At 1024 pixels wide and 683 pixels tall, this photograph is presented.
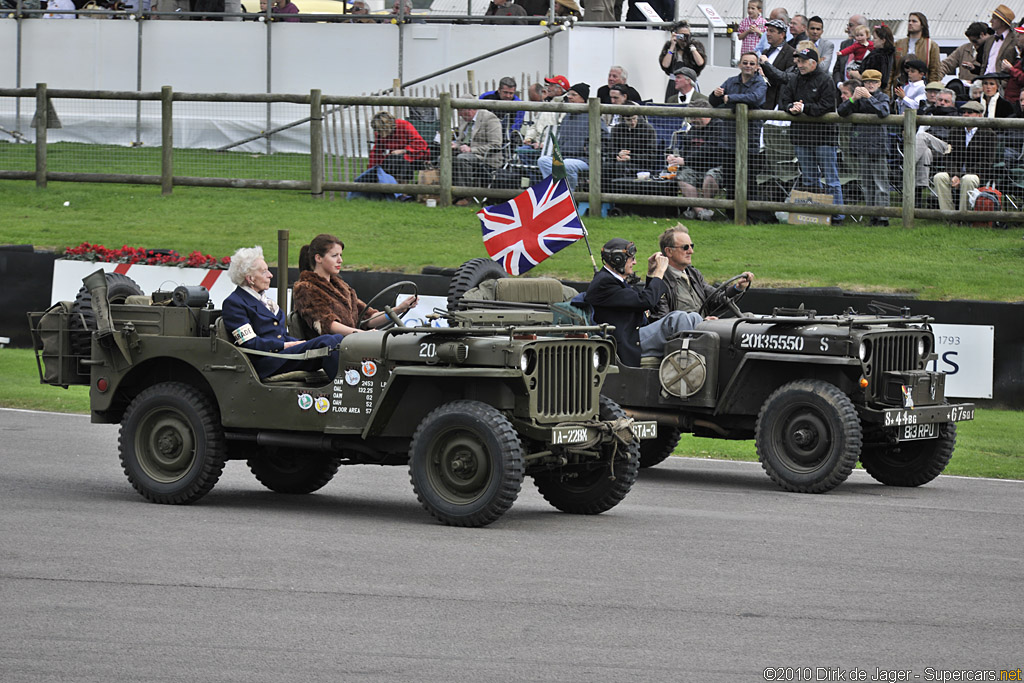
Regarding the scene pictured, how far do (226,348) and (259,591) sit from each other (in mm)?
2916

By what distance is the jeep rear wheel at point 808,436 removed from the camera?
11156 mm

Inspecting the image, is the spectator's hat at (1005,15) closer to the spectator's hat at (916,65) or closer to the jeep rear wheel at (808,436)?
the spectator's hat at (916,65)

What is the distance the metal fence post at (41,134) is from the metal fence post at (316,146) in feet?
14.0

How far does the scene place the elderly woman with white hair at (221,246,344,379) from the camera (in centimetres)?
Answer: 1002

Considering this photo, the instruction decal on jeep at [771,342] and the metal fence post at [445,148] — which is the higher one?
the metal fence post at [445,148]

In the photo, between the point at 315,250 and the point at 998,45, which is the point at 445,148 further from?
the point at 315,250

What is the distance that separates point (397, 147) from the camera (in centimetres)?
2222

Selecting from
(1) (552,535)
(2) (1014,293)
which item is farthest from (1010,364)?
(1) (552,535)

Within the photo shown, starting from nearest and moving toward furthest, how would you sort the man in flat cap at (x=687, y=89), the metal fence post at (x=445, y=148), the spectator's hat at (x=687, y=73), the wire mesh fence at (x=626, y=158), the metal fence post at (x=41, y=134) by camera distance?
the wire mesh fence at (x=626, y=158) < the man in flat cap at (x=687, y=89) < the metal fence post at (x=445, y=148) < the spectator's hat at (x=687, y=73) < the metal fence post at (x=41, y=134)

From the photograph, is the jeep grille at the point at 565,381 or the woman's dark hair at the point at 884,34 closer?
the jeep grille at the point at 565,381

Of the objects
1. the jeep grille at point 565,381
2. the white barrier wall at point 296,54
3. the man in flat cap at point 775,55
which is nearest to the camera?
the jeep grille at point 565,381

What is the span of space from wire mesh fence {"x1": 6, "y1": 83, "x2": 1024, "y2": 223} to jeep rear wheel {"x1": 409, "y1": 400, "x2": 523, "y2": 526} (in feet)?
28.3

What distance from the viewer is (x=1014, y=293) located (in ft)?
55.3

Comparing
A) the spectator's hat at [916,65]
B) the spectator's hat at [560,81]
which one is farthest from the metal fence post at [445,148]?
the spectator's hat at [916,65]
